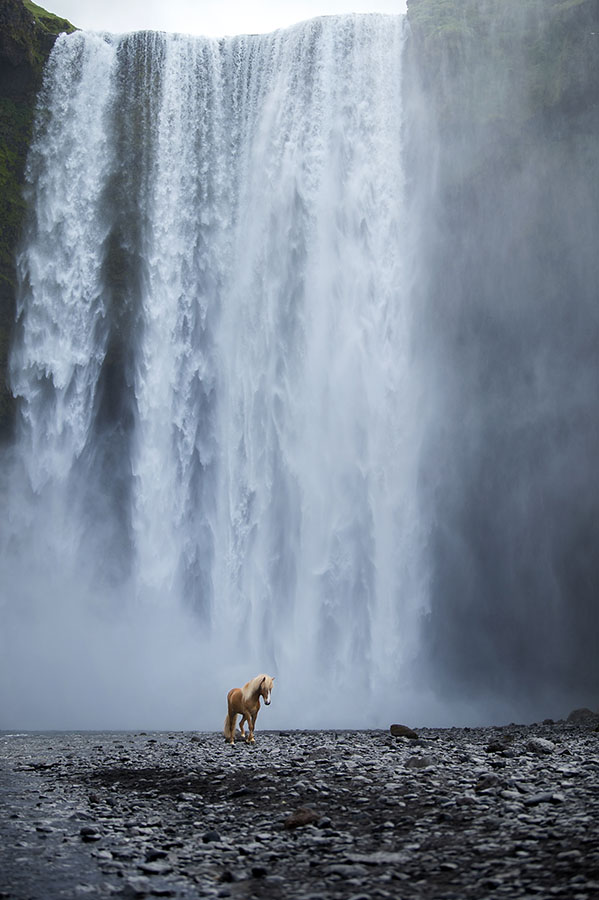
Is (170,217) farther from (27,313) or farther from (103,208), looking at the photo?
(27,313)

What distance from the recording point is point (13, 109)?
3272 centimetres

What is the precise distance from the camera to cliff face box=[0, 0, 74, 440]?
31.4 meters

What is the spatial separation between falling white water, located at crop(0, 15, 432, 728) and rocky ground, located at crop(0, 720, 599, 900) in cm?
1551

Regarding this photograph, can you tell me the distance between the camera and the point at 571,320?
99.2 ft

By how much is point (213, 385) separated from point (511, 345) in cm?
1219

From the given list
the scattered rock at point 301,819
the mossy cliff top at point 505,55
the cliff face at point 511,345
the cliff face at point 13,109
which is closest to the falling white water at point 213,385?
the cliff face at point 13,109

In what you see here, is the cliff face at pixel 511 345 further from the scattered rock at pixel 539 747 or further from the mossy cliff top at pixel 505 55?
the scattered rock at pixel 539 747

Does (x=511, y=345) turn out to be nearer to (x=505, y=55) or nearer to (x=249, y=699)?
(x=505, y=55)

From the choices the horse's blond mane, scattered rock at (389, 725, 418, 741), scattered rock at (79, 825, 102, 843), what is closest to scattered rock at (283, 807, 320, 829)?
scattered rock at (79, 825, 102, 843)

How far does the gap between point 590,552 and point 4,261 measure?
26.5 m

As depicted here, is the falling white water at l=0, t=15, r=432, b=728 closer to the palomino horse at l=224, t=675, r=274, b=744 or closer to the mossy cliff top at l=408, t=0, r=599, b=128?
the mossy cliff top at l=408, t=0, r=599, b=128

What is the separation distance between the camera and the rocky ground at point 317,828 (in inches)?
200

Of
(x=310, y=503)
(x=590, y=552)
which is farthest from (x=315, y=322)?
(x=590, y=552)

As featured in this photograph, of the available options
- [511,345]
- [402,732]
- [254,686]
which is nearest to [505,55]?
[511,345]
